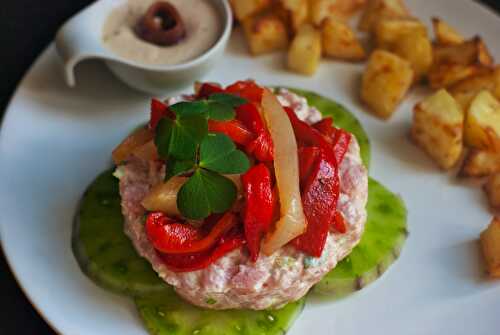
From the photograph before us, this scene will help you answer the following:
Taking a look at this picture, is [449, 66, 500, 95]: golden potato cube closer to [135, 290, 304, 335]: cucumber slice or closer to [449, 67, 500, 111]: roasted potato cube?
[449, 67, 500, 111]: roasted potato cube

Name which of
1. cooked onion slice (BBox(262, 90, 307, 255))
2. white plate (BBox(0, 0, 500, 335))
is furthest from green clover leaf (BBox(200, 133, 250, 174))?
white plate (BBox(0, 0, 500, 335))

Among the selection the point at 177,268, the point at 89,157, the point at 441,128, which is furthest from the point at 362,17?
the point at 177,268

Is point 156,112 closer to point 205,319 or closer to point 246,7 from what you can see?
point 205,319

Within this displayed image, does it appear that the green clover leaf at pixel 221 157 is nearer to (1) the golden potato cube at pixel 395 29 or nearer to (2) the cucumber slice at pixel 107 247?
(2) the cucumber slice at pixel 107 247

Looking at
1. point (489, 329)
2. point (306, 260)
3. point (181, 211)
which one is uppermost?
point (181, 211)

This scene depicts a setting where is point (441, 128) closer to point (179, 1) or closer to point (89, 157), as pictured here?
point (179, 1)

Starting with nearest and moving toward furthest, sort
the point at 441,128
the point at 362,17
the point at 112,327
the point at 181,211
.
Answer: the point at 181,211, the point at 112,327, the point at 441,128, the point at 362,17
